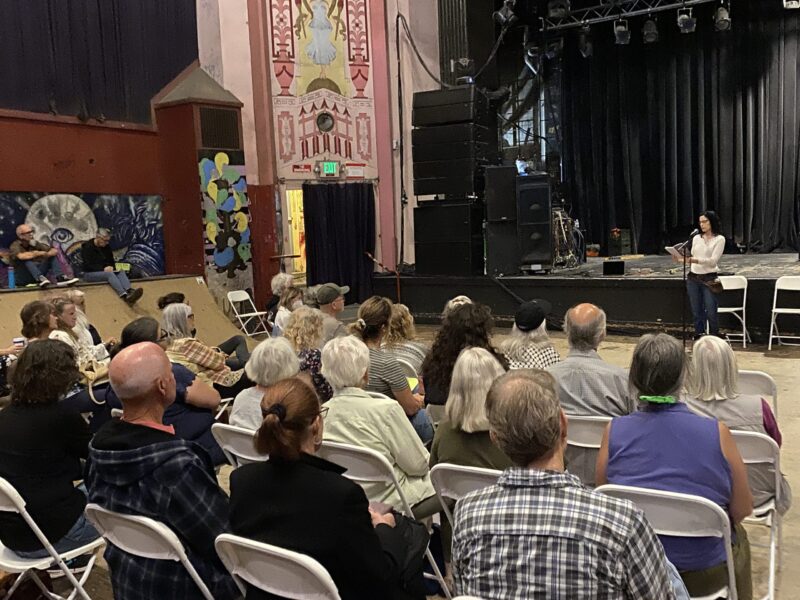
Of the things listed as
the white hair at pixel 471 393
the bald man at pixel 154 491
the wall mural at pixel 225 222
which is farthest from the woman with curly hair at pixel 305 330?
the wall mural at pixel 225 222

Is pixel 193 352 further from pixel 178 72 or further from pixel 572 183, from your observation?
pixel 572 183

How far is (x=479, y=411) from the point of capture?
8.06ft

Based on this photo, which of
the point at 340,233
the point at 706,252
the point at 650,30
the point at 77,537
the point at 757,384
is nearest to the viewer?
the point at 77,537

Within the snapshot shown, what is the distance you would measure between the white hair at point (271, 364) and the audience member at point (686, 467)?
141cm

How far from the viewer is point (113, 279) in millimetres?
8211

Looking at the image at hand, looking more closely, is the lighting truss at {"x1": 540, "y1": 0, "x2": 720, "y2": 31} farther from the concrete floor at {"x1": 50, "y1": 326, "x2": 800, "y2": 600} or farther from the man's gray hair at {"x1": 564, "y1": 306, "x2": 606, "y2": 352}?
the man's gray hair at {"x1": 564, "y1": 306, "x2": 606, "y2": 352}

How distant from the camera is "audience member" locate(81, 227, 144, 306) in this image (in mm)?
8203

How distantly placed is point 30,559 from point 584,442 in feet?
6.67

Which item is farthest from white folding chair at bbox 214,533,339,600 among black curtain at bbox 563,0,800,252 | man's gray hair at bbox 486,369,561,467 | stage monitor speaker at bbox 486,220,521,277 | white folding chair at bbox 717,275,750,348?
black curtain at bbox 563,0,800,252

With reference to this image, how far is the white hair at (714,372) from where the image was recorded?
2600mm

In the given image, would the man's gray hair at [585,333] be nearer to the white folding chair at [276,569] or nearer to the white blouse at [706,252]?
the white folding chair at [276,569]

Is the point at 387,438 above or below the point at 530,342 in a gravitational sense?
below

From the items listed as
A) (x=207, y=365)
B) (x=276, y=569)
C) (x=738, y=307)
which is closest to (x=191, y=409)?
(x=207, y=365)

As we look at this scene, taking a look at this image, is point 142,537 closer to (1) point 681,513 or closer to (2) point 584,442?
(1) point 681,513
